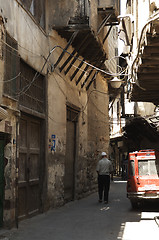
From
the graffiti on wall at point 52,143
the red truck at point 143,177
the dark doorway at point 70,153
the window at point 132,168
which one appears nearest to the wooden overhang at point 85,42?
the dark doorway at point 70,153

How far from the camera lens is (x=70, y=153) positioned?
15773mm

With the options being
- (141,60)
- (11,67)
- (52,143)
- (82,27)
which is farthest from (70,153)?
(11,67)

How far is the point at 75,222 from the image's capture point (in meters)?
10.2

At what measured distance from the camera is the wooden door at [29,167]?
10.3 metres

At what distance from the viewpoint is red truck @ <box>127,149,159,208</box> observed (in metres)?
13.0

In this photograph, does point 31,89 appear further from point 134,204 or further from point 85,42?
point 134,204

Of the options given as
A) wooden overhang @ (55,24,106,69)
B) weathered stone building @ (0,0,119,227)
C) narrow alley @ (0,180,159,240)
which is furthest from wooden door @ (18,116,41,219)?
wooden overhang @ (55,24,106,69)

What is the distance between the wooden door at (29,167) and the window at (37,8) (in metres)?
3.05

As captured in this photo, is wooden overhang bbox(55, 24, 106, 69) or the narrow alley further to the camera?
wooden overhang bbox(55, 24, 106, 69)

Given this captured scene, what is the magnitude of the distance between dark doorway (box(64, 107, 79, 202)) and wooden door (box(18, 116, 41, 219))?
3.51 meters

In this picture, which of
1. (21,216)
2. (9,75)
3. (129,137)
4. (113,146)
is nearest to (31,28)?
(9,75)

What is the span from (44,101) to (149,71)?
3.34 metres

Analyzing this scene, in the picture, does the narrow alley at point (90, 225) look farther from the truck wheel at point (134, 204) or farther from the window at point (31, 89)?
the window at point (31, 89)

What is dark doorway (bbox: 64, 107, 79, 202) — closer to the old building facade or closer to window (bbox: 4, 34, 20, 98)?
the old building facade
